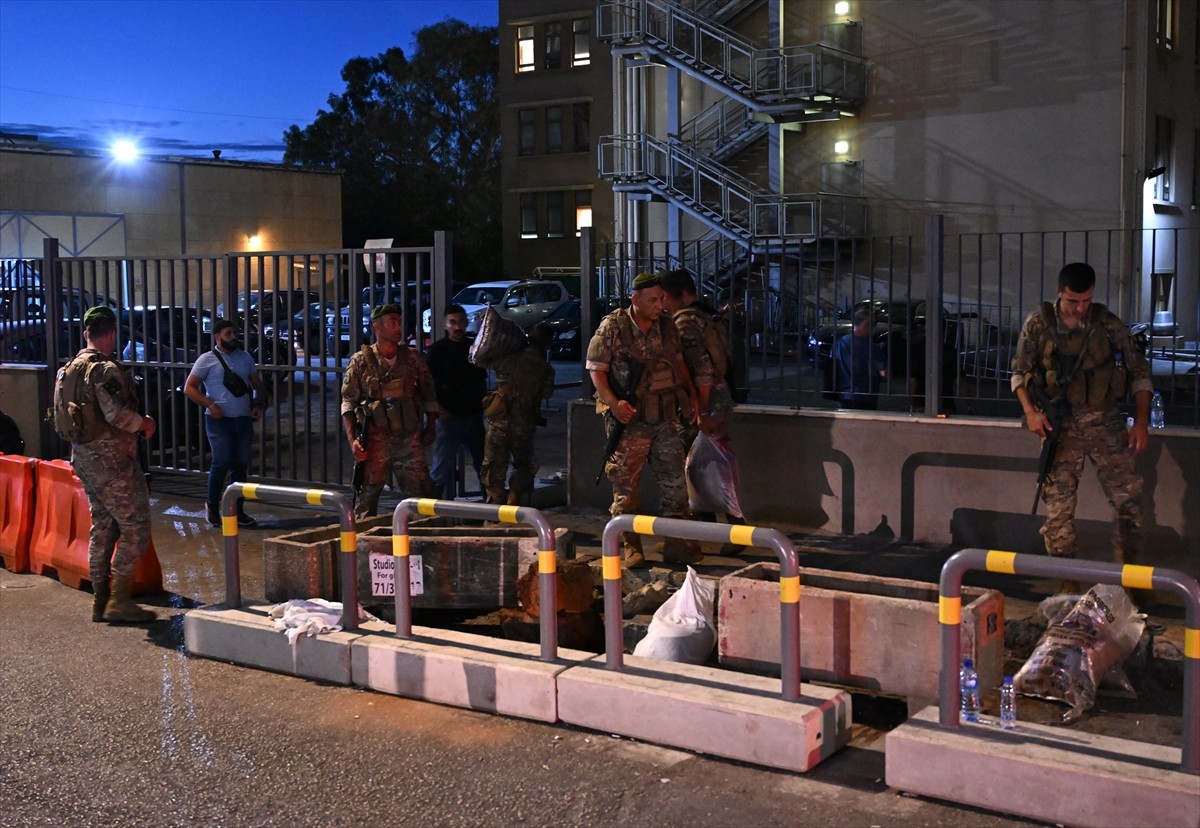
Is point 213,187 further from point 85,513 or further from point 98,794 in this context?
point 98,794

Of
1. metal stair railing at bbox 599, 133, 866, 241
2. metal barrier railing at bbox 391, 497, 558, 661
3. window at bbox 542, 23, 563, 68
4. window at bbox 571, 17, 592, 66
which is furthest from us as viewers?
window at bbox 542, 23, 563, 68

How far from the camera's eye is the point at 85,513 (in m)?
8.94

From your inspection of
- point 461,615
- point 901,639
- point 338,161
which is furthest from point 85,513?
point 338,161

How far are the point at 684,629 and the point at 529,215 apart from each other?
40500mm

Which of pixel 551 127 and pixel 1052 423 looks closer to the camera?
pixel 1052 423

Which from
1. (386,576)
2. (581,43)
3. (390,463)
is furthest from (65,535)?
(581,43)

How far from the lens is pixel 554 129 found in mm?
44219

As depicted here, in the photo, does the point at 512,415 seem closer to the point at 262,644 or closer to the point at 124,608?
the point at 124,608

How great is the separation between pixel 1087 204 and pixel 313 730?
23787 millimetres

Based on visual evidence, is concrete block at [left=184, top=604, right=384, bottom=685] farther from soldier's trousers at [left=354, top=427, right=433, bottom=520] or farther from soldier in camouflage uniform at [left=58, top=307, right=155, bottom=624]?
→ soldier's trousers at [left=354, top=427, right=433, bottom=520]

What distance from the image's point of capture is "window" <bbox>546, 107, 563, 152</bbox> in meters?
44.0

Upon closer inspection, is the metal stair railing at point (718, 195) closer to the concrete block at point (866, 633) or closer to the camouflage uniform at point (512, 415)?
the camouflage uniform at point (512, 415)

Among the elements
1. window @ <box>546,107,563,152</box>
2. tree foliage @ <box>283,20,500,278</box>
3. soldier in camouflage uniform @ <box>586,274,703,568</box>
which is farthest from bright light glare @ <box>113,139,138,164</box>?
soldier in camouflage uniform @ <box>586,274,703,568</box>

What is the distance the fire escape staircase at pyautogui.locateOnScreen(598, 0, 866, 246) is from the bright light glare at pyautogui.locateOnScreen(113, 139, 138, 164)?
45.5 feet
